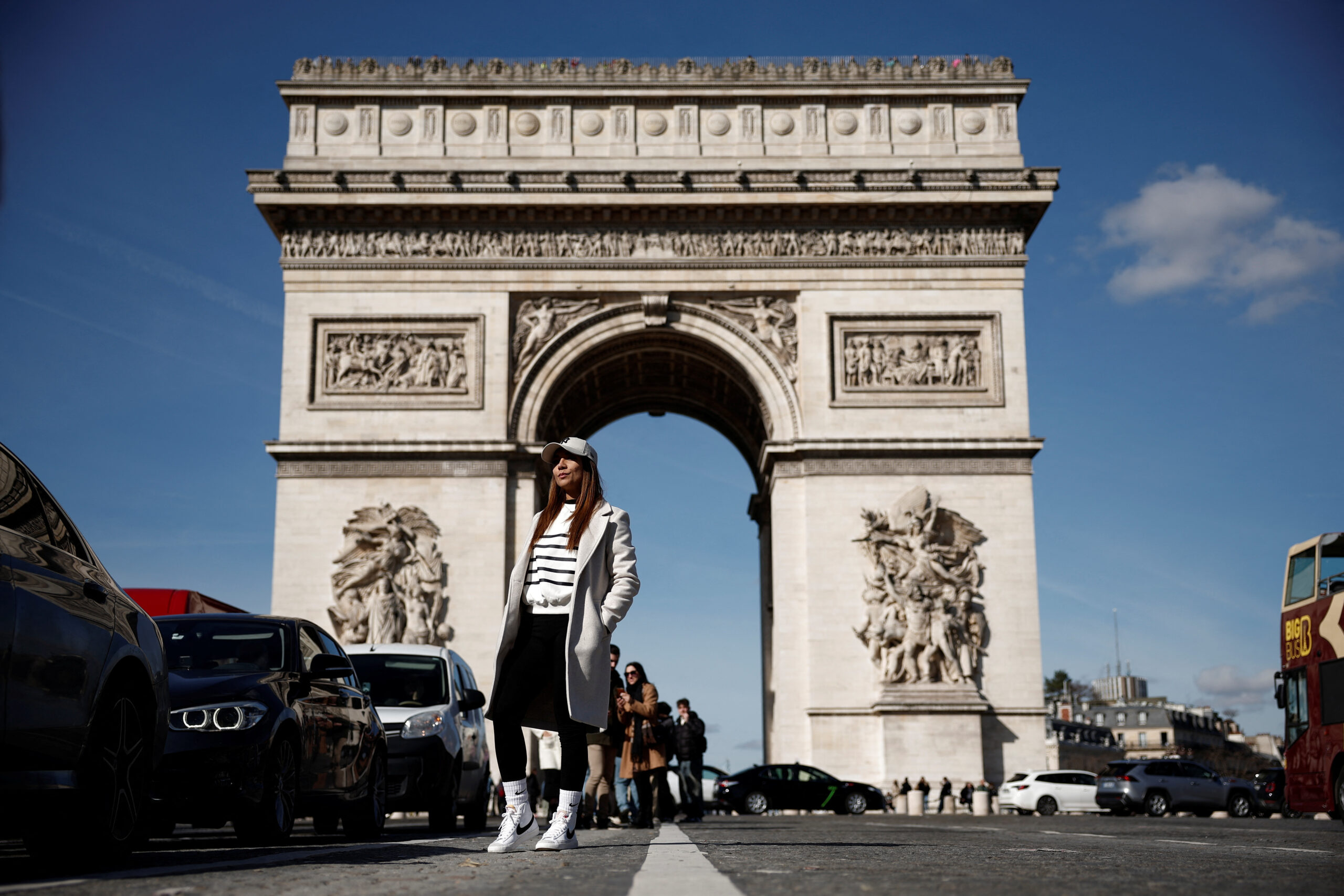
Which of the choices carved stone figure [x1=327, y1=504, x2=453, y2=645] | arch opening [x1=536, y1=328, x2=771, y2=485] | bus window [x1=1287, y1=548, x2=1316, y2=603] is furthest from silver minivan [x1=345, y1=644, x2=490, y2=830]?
arch opening [x1=536, y1=328, x2=771, y2=485]

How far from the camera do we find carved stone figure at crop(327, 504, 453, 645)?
26.6 meters

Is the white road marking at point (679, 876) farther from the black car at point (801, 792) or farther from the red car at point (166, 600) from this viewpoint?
the black car at point (801, 792)

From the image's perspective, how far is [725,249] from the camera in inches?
1132

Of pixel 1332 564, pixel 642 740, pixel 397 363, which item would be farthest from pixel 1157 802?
pixel 642 740

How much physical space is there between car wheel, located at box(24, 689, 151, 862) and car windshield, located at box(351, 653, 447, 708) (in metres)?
7.72

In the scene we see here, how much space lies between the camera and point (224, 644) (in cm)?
898

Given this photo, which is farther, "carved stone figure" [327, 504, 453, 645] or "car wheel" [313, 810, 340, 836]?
"carved stone figure" [327, 504, 453, 645]

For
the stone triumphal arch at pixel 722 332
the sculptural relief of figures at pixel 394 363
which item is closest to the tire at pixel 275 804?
the stone triumphal arch at pixel 722 332

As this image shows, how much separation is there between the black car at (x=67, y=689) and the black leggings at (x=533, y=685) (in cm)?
150

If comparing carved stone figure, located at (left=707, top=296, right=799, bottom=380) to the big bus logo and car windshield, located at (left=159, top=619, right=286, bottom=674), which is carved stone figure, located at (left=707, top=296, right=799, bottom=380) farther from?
car windshield, located at (left=159, top=619, right=286, bottom=674)

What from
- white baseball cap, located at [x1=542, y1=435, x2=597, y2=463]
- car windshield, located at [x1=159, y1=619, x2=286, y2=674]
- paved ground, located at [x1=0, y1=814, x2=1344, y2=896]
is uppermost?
white baseball cap, located at [x1=542, y1=435, x2=597, y2=463]

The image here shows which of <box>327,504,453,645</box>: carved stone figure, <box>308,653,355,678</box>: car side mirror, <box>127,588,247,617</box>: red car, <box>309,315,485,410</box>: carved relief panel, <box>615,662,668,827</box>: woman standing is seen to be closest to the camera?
<box>308,653,355,678</box>: car side mirror

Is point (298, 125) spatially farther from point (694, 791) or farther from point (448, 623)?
point (694, 791)

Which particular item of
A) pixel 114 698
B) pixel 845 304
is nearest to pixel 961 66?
pixel 845 304
